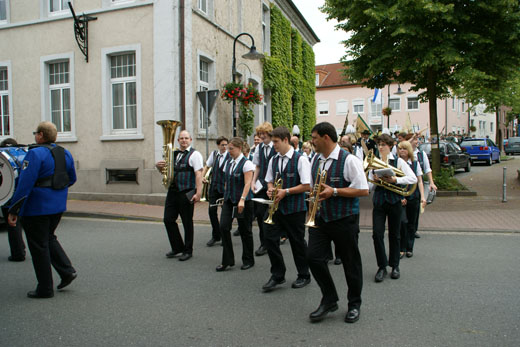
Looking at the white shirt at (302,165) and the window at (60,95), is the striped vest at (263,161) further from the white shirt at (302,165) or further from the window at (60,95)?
the window at (60,95)

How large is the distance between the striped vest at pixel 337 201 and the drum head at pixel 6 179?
3534mm

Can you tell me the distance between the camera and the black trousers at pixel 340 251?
3959mm

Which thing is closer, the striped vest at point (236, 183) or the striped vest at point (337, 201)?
the striped vest at point (337, 201)

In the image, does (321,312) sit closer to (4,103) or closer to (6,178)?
(6,178)

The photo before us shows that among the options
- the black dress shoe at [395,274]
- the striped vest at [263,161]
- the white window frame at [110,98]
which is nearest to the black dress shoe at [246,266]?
the striped vest at [263,161]

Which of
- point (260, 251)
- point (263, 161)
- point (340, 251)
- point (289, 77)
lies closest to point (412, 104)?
point (289, 77)

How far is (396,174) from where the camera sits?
544 centimetres

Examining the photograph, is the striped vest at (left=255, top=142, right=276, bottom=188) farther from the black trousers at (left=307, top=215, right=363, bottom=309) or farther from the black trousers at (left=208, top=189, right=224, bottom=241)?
the black trousers at (left=307, top=215, right=363, bottom=309)

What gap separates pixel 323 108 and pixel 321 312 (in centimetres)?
5229

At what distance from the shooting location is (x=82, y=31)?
13547 mm

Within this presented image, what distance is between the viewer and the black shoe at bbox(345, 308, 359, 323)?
3947 mm

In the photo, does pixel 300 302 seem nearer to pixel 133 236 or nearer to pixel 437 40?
pixel 133 236

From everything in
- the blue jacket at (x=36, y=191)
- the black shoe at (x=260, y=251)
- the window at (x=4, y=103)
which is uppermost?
the window at (x=4, y=103)

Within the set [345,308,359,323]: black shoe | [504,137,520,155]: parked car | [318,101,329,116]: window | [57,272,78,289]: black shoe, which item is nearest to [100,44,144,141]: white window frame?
[57,272,78,289]: black shoe
